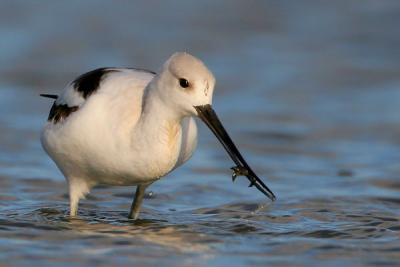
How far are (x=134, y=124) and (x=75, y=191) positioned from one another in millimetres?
906

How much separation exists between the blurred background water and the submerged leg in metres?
0.14

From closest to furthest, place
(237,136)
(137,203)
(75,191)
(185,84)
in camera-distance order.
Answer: (185,84) < (75,191) < (137,203) < (237,136)

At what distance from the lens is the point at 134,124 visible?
6848 millimetres

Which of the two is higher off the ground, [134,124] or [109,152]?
[134,124]

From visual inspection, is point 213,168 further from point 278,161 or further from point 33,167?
point 33,167

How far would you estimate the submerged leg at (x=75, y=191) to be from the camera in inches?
294

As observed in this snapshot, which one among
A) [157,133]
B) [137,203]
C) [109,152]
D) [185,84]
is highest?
[185,84]

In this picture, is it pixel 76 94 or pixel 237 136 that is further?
pixel 237 136

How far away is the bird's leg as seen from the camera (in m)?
7.59

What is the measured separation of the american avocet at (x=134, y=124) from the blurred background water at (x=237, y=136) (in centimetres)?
42

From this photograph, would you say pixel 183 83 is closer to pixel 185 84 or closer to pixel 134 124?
pixel 185 84

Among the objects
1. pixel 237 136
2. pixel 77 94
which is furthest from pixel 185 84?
pixel 237 136

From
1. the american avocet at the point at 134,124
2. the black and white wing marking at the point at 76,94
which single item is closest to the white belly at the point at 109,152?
the american avocet at the point at 134,124

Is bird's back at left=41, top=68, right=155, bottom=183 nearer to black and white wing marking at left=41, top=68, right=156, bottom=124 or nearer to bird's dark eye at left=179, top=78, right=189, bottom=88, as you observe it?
black and white wing marking at left=41, top=68, right=156, bottom=124
